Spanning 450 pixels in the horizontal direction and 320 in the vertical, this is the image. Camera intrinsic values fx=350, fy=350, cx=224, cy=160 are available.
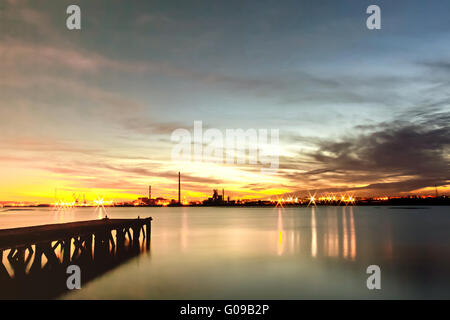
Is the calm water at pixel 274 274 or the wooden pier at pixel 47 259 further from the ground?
the wooden pier at pixel 47 259

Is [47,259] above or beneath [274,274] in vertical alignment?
above

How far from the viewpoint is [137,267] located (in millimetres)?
22406

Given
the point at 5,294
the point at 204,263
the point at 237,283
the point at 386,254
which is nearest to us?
the point at 5,294

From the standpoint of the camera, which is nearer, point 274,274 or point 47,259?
point 47,259

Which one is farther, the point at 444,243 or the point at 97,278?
the point at 444,243

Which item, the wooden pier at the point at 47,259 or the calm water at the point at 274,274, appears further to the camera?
the calm water at the point at 274,274

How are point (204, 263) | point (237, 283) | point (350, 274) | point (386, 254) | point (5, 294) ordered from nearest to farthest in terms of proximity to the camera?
point (5, 294), point (237, 283), point (350, 274), point (204, 263), point (386, 254)

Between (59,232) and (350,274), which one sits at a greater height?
(59,232)

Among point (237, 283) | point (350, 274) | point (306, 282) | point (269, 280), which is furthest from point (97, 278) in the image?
point (350, 274)

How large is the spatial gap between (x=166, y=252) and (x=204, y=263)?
18.2ft

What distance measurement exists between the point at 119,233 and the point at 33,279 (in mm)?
13466

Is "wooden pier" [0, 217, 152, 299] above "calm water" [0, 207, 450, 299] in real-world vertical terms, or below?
above

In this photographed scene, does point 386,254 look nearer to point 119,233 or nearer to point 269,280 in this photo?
point 269,280

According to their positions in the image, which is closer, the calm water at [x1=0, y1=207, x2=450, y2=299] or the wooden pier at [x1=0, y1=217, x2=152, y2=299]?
the wooden pier at [x1=0, y1=217, x2=152, y2=299]
